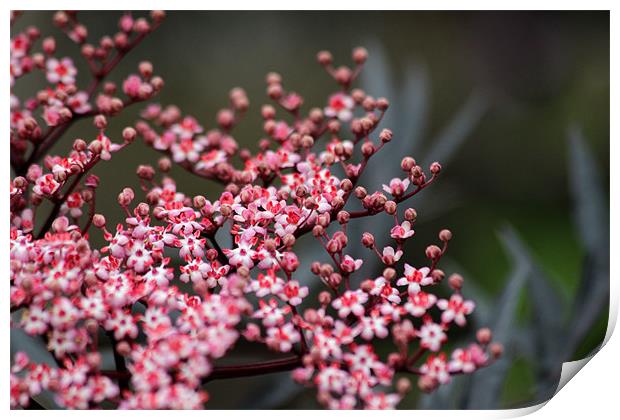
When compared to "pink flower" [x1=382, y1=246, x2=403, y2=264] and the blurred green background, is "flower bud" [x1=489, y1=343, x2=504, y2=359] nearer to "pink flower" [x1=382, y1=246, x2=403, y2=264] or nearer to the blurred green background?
"pink flower" [x1=382, y1=246, x2=403, y2=264]

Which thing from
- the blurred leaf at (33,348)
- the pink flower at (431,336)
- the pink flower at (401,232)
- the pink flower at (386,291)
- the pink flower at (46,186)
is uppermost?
the pink flower at (46,186)

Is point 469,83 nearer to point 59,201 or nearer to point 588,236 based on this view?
point 588,236

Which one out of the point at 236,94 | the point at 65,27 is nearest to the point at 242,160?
the point at 236,94

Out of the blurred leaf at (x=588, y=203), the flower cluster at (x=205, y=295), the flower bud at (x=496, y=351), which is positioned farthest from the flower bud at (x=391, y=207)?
the blurred leaf at (x=588, y=203)

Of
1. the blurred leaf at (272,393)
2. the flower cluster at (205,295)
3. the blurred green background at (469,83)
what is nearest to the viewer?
the flower cluster at (205,295)

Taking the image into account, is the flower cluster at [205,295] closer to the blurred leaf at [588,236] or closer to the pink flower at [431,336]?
the pink flower at [431,336]

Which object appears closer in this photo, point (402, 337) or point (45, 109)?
point (402, 337)

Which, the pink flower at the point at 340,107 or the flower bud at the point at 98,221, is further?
the pink flower at the point at 340,107

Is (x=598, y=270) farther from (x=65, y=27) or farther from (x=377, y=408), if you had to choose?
(x=65, y=27)

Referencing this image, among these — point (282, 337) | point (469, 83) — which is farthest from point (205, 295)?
point (469, 83)
